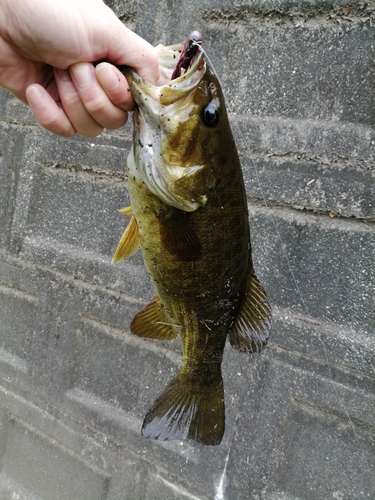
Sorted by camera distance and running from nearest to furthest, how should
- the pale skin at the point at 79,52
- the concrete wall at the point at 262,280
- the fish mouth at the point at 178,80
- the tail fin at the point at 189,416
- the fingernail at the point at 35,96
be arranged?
the fish mouth at the point at 178,80
the pale skin at the point at 79,52
the fingernail at the point at 35,96
the tail fin at the point at 189,416
the concrete wall at the point at 262,280

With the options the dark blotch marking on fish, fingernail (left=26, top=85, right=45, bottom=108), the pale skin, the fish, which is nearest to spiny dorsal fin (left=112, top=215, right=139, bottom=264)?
the fish

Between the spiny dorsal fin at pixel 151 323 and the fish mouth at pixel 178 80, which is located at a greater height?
the fish mouth at pixel 178 80

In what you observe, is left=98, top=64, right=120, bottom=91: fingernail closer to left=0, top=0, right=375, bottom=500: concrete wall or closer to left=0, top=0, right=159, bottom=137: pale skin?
left=0, top=0, right=159, bottom=137: pale skin

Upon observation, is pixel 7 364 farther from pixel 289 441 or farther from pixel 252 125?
pixel 252 125

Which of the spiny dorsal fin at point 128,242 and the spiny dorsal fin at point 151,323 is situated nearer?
the spiny dorsal fin at point 128,242

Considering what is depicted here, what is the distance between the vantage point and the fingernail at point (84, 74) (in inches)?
50.4

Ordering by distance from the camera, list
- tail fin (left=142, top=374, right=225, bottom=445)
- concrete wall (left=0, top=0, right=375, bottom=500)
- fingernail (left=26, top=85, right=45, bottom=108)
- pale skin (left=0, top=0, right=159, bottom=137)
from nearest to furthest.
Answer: pale skin (left=0, top=0, right=159, bottom=137) < fingernail (left=26, top=85, right=45, bottom=108) < tail fin (left=142, top=374, right=225, bottom=445) < concrete wall (left=0, top=0, right=375, bottom=500)

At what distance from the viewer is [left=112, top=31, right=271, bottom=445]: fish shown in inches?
47.7

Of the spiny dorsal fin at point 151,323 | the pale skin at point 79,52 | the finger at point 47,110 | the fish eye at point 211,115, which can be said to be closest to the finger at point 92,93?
the pale skin at point 79,52

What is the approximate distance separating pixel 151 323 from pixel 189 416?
337 mm

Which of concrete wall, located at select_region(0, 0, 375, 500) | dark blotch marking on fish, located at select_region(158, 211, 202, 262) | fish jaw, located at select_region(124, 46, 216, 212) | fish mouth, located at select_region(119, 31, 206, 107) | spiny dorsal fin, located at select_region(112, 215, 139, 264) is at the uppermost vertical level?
fish mouth, located at select_region(119, 31, 206, 107)

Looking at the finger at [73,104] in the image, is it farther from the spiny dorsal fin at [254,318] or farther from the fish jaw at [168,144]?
the spiny dorsal fin at [254,318]

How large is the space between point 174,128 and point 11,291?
2.25 meters

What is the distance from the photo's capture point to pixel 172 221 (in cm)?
132
